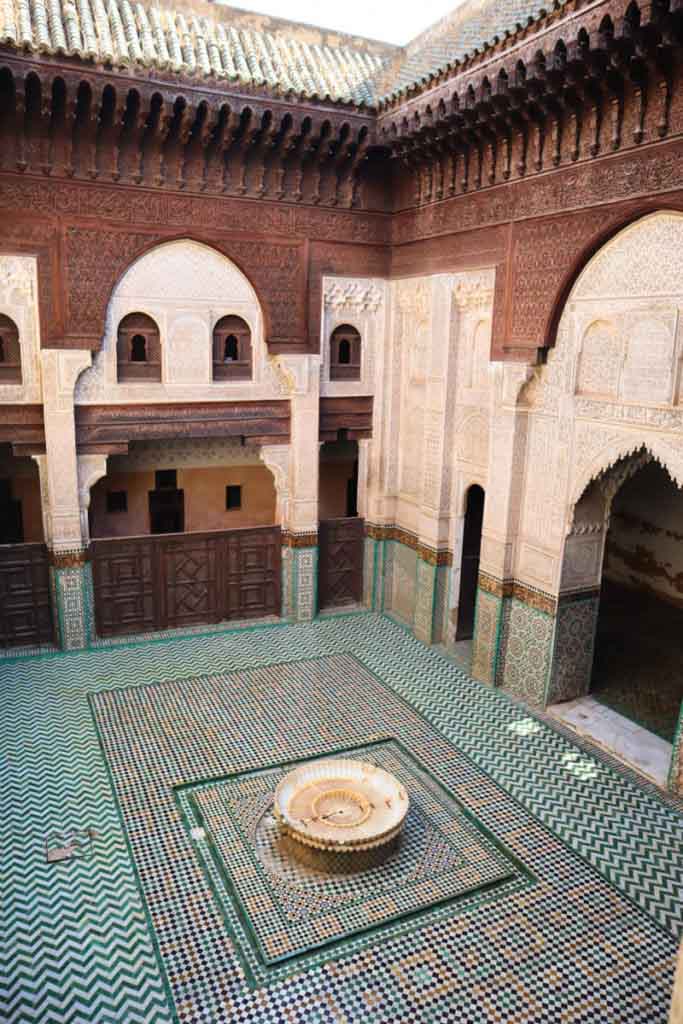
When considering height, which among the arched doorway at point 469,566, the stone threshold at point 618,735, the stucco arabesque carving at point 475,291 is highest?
the stucco arabesque carving at point 475,291

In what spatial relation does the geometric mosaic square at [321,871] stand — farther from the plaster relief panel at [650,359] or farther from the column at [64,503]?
the plaster relief panel at [650,359]

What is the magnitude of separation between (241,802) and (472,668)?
88.1 inches

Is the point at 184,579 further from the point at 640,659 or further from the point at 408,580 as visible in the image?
the point at 640,659

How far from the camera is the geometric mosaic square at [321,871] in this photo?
328 centimetres

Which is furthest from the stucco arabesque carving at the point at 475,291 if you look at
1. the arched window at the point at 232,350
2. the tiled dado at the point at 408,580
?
the tiled dado at the point at 408,580

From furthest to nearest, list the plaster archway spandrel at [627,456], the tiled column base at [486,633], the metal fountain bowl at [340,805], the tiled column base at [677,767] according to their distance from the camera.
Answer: the tiled column base at [486,633], the tiled column base at [677,767], the plaster archway spandrel at [627,456], the metal fountain bowl at [340,805]

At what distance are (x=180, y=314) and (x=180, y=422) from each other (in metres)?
0.82

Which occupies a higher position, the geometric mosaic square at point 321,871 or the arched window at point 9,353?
the arched window at point 9,353

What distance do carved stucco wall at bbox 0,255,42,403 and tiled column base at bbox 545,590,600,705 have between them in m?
3.97

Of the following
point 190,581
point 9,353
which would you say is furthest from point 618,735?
point 9,353

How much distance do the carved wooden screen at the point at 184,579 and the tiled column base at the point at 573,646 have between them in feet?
8.42

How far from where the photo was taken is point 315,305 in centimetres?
628

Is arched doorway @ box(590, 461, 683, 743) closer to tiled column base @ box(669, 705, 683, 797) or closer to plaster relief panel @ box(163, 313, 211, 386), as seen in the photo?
tiled column base @ box(669, 705, 683, 797)

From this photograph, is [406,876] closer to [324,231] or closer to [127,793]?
[127,793]
